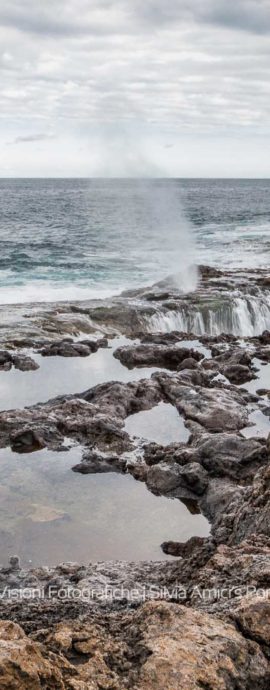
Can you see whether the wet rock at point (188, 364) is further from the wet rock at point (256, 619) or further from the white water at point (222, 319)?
the wet rock at point (256, 619)

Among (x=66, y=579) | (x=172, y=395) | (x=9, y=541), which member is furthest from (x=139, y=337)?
(x=66, y=579)

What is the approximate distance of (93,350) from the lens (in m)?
23.2

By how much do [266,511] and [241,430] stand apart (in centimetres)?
824

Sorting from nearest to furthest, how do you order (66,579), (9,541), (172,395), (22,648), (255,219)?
(22,648) → (66,579) → (9,541) → (172,395) → (255,219)

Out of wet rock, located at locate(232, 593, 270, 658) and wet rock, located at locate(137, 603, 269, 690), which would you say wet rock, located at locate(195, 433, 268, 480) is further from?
wet rock, located at locate(137, 603, 269, 690)

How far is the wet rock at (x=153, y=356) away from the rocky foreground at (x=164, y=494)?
38 millimetres

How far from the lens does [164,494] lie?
12.9 metres

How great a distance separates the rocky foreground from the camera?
482 cm

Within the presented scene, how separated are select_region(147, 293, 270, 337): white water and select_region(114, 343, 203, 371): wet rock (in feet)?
14.0

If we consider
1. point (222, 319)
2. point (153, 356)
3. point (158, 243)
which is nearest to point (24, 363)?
point (153, 356)

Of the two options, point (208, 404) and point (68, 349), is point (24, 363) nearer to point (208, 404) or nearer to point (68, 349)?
point (68, 349)

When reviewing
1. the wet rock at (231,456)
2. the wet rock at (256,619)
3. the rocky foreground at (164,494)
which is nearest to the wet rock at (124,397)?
the rocky foreground at (164,494)

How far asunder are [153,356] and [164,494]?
9.71 metres

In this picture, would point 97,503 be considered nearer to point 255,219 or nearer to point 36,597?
point 36,597
